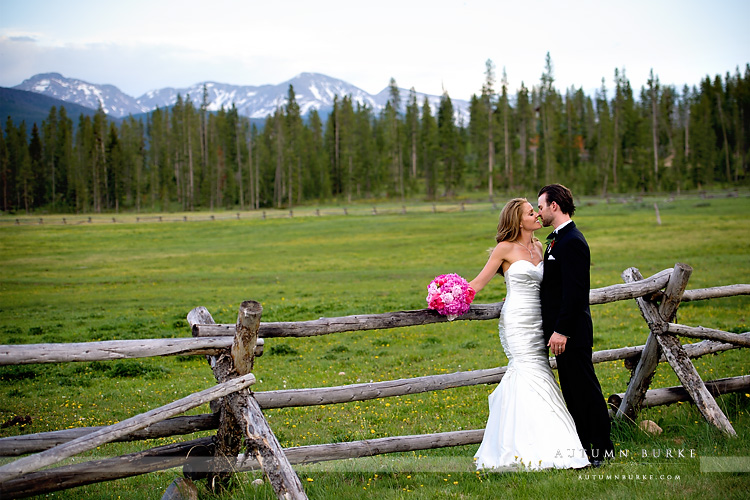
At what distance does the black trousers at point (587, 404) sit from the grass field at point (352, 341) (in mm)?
237

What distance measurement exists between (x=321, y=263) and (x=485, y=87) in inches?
2905

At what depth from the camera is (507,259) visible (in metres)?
5.63

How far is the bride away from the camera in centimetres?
504

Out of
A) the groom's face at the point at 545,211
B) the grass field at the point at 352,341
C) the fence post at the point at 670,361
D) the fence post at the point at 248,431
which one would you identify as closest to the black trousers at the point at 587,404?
the grass field at the point at 352,341

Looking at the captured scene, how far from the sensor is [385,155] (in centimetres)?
10594

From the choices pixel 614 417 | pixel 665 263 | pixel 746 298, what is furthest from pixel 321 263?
pixel 614 417

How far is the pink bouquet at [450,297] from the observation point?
5.17m

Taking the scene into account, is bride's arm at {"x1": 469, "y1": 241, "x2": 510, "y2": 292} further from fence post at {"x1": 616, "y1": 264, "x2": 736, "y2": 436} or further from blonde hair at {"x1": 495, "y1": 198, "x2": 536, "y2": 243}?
fence post at {"x1": 616, "y1": 264, "x2": 736, "y2": 436}

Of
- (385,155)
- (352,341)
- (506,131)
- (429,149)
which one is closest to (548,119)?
(506,131)

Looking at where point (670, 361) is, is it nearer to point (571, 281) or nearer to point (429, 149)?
point (571, 281)

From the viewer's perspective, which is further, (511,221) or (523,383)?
(511,221)

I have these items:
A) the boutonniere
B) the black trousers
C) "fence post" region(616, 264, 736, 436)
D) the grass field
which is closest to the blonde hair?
the boutonniere

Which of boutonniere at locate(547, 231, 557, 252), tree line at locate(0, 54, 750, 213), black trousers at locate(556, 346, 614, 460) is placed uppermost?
tree line at locate(0, 54, 750, 213)

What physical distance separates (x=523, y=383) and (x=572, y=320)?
784 millimetres
